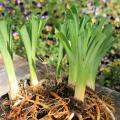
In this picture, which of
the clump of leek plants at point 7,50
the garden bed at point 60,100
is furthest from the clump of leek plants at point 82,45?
the clump of leek plants at point 7,50

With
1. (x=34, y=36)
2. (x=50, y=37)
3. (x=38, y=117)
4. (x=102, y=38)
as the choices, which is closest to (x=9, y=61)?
(x=34, y=36)

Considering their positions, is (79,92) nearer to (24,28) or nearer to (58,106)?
(58,106)

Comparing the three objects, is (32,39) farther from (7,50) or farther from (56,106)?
(56,106)

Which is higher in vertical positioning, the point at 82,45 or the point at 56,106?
the point at 82,45

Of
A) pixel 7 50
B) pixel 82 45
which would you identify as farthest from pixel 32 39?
pixel 82 45

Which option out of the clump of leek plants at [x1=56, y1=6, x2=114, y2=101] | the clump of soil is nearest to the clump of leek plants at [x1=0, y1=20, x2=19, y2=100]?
the clump of soil
